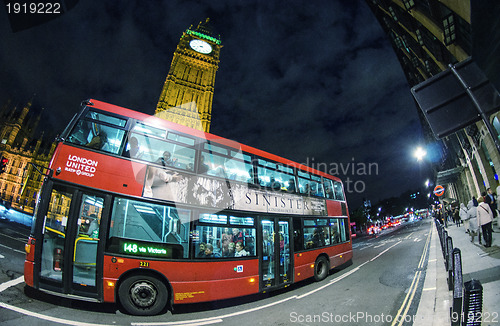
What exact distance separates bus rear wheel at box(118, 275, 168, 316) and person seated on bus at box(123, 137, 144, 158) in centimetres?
282

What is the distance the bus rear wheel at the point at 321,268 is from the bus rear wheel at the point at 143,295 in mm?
5653

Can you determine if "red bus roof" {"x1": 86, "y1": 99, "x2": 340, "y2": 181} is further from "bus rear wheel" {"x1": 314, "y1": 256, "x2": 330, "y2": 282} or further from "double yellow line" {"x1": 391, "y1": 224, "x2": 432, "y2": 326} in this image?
"double yellow line" {"x1": 391, "y1": 224, "x2": 432, "y2": 326}

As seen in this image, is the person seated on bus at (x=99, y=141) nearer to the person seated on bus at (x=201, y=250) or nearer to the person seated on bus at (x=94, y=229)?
the person seated on bus at (x=94, y=229)

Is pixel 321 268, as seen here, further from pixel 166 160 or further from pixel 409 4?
pixel 409 4

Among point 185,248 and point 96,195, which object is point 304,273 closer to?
point 185,248

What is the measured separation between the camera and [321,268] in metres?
8.37

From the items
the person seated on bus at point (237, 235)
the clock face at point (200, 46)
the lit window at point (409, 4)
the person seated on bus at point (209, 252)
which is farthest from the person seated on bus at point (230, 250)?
the clock face at point (200, 46)

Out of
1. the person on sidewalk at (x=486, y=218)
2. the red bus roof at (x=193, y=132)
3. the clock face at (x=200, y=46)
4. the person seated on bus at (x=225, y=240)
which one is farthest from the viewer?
the clock face at (x=200, y=46)

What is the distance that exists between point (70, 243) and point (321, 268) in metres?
8.19

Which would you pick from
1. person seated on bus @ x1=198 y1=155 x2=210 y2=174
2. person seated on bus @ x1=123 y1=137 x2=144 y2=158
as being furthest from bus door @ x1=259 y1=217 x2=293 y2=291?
person seated on bus @ x1=123 y1=137 x2=144 y2=158

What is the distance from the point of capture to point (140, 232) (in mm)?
4863

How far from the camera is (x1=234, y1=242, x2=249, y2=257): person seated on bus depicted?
596cm

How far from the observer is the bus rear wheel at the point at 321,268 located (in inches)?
316

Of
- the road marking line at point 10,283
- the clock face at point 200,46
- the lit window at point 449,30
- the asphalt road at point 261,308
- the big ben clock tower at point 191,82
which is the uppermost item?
the clock face at point 200,46
